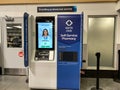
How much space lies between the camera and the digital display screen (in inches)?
161

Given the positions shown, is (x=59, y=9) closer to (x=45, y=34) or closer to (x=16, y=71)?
(x=45, y=34)

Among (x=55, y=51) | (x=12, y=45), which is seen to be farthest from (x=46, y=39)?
(x=12, y=45)

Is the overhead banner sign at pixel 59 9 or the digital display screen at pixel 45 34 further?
the overhead banner sign at pixel 59 9

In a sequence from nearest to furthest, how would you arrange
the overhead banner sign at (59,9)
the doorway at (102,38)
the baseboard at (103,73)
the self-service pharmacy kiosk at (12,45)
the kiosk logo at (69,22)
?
the kiosk logo at (69,22) → the overhead banner sign at (59,9) → the baseboard at (103,73) → the doorway at (102,38) → the self-service pharmacy kiosk at (12,45)

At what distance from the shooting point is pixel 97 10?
525 centimetres

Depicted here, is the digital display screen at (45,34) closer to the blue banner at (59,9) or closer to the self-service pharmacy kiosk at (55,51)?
the self-service pharmacy kiosk at (55,51)

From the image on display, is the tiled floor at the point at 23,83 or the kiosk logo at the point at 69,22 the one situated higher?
the kiosk logo at the point at 69,22

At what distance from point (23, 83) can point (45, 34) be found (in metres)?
1.72

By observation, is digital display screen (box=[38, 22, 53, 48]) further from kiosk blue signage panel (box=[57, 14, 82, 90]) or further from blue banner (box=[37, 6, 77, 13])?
blue banner (box=[37, 6, 77, 13])

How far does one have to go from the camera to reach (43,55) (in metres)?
4.10

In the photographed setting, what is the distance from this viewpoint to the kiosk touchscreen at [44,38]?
408 centimetres

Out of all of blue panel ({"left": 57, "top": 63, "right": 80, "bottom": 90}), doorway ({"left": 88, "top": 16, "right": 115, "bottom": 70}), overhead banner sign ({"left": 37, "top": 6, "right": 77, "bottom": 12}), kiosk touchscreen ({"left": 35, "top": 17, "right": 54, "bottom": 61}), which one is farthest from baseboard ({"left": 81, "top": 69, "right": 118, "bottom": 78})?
→ overhead banner sign ({"left": 37, "top": 6, "right": 77, "bottom": 12})

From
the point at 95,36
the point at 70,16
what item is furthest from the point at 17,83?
the point at 95,36

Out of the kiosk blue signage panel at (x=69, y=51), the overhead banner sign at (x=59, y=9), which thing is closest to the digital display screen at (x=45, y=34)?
the kiosk blue signage panel at (x=69, y=51)
